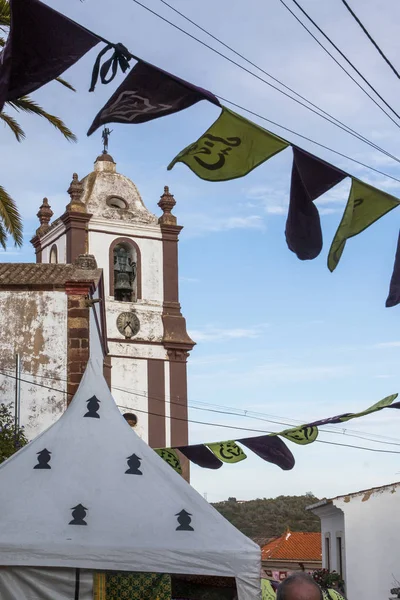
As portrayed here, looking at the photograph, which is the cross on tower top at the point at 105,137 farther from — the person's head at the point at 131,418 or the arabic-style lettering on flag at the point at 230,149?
the arabic-style lettering on flag at the point at 230,149

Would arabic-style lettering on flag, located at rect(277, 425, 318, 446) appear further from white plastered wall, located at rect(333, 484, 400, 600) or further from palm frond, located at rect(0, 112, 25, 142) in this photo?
white plastered wall, located at rect(333, 484, 400, 600)

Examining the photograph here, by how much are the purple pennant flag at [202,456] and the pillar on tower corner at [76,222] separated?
20722mm

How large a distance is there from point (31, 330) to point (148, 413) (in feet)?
54.8

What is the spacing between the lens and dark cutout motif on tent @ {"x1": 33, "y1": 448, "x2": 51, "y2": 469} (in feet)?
29.4

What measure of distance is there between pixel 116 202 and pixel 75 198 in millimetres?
1769

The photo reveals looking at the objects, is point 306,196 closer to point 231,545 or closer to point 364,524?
point 231,545

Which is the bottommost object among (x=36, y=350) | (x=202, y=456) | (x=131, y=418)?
(x=202, y=456)

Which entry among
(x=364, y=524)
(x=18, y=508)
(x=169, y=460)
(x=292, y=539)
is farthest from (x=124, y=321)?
(x=18, y=508)

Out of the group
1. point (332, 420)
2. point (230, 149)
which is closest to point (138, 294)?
point (332, 420)

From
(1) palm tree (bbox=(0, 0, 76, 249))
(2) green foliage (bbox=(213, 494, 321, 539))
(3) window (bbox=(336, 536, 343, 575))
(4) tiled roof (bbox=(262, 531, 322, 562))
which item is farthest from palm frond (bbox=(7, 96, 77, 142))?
(2) green foliage (bbox=(213, 494, 321, 539))

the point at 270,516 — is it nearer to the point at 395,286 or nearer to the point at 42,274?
the point at 42,274

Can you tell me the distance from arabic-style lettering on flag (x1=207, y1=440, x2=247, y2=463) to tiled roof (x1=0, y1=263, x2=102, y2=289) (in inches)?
174

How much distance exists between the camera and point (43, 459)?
9047 millimetres

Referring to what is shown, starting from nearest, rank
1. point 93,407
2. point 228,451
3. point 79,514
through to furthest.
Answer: point 79,514 → point 93,407 → point 228,451
